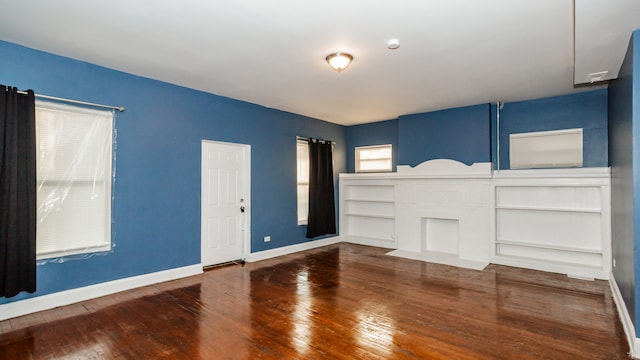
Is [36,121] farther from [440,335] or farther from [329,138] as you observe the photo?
[329,138]

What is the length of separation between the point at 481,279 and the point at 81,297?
498cm

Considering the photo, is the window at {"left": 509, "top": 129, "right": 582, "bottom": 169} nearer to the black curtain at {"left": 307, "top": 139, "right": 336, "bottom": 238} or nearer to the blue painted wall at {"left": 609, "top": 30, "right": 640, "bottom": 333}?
the blue painted wall at {"left": 609, "top": 30, "right": 640, "bottom": 333}

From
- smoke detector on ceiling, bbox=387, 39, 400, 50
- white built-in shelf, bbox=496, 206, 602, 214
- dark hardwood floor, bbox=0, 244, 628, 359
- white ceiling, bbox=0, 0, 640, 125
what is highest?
white ceiling, bbox=0, 0, 640, 125

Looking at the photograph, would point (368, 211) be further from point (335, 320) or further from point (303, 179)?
point (335, 320)

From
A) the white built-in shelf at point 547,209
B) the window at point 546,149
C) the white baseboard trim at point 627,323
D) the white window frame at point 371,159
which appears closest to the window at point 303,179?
the white window frame at point 371,159

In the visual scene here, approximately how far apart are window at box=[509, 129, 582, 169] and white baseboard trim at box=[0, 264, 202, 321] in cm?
552

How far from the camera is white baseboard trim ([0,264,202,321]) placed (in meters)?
3.19

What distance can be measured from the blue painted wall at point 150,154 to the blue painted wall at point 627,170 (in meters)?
4.66

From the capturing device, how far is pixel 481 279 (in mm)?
4477

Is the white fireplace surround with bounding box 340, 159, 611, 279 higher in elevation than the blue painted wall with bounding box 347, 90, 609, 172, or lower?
lower

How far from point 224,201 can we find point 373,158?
3.62 m

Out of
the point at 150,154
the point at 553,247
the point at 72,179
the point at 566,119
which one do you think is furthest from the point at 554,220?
the point at 72,179

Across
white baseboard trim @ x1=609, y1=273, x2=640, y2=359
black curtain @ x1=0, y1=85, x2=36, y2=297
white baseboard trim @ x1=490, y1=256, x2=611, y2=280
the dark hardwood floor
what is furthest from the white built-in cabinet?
black curtain @ x1=0, y1=85, x2=36, y2=297

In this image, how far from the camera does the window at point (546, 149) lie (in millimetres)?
4984
